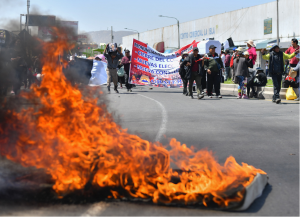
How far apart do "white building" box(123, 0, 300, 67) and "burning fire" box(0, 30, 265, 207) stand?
25692 mm

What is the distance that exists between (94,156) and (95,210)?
1.88 feet

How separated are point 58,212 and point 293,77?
40.3 ft

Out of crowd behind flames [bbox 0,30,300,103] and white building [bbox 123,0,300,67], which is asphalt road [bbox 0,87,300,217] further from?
white building [bbox 123,0,300,67]

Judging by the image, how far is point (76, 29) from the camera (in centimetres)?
492

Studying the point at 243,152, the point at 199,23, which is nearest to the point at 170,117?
the point at 243,152

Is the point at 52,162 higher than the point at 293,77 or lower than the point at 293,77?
lower

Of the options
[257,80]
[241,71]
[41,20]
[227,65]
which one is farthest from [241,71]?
[41,20]

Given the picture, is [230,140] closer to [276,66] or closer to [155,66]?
[276,66]

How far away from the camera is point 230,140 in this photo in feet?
22.5

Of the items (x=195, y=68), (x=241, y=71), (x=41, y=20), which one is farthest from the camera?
(x=241, y=71)

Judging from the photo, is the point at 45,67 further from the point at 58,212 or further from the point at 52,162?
the point at 58,212

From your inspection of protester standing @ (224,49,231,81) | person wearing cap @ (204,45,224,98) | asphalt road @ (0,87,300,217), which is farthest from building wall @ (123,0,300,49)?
asphalt road @ (0,87,300,217)

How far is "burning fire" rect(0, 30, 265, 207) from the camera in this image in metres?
3.72

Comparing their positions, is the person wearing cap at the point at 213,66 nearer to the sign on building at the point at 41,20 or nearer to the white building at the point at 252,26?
the sign on building at the point at 41,20
